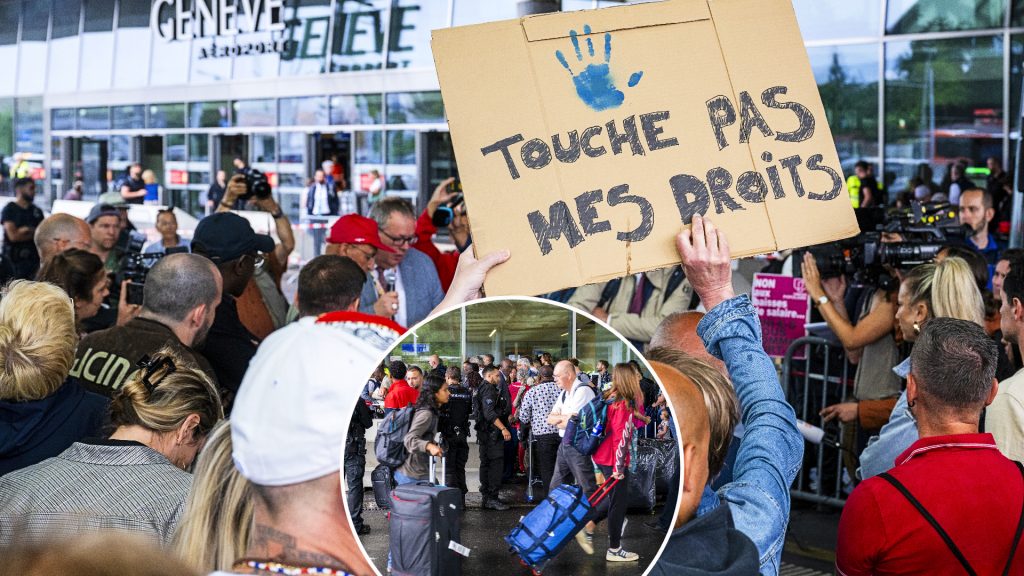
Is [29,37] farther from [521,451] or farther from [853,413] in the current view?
[521,451]

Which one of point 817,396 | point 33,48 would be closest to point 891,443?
point 817,396

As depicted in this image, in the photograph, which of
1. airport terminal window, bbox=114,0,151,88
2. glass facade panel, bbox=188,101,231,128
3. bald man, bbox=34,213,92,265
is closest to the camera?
bald man, bbox=34,213,92,265

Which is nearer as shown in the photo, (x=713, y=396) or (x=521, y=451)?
(x=521, y=451)

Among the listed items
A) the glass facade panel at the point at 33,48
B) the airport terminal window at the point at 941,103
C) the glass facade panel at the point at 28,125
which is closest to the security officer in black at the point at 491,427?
the airport terminal window at the point at 941,103

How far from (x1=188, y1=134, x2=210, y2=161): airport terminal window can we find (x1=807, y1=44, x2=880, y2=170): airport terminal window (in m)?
12.3

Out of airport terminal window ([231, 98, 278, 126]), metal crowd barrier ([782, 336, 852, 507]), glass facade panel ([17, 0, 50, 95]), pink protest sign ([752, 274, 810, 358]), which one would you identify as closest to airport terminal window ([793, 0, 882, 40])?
pink protest sign ([752, 274, 810, 358])

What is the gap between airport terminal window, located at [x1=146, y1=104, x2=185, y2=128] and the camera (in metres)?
22.4

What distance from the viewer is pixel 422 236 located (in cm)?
632

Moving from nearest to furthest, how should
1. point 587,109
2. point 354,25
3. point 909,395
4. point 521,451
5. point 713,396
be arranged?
point 521,451 → point 713,396 → point 587,109 → point 909,395 → point 354,25

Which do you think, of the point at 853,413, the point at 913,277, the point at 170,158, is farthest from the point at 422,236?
the point at 170,158

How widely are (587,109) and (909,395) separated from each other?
1151 mm

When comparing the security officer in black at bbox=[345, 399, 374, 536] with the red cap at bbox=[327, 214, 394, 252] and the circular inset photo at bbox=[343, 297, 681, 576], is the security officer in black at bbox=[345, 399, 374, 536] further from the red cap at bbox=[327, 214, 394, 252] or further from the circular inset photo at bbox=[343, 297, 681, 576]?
the red cap at bbox=[327, 214, 394, 252]

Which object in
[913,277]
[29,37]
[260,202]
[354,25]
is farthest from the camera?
[29,37]

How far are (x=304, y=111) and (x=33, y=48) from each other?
31.4 ft
